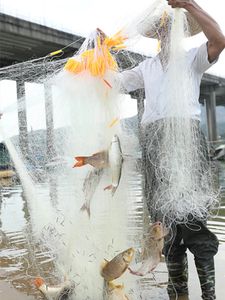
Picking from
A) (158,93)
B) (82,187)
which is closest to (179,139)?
(158,93)

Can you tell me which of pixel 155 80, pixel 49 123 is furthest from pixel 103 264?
pixel 155 80

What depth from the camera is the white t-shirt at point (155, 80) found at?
287 cm

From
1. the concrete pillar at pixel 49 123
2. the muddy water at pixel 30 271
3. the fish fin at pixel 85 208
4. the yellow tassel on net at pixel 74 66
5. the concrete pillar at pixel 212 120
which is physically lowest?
the muddy water at pixel 30 271

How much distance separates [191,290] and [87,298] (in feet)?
3.30

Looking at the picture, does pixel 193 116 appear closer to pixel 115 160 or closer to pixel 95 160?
pixel 115 160

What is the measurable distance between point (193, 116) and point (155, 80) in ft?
1.24

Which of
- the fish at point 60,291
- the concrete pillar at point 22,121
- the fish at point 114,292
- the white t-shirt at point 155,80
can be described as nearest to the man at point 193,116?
the white t-shirt at point 155,80

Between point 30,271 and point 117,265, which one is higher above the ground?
point 117,265

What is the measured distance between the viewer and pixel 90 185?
2.84 meters

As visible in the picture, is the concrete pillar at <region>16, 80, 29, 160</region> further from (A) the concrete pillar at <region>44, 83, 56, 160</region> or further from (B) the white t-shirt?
(B) the white t-shirt

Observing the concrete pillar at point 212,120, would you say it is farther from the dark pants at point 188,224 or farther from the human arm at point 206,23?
the human arm at point 206,23

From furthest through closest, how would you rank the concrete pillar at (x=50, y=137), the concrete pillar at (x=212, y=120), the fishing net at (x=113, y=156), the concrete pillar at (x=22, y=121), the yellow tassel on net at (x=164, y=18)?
the concrete pillar at (x=212, y=120) < the concrete pillar at (x=22, y=121) < the concrete pillar at (x=50, y=137) < the yellow tassel on net at (x=164, y=18) < the fishing net at (x=113, y=156)

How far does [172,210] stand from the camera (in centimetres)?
281

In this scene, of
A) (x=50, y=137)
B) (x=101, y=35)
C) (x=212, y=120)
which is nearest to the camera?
(x=101, y=35)
